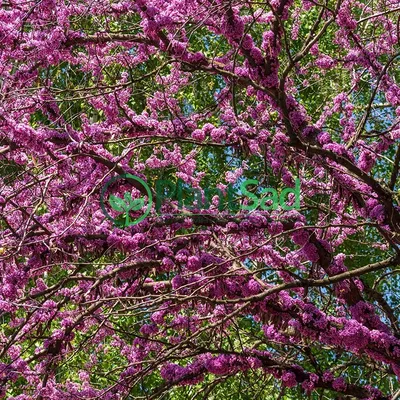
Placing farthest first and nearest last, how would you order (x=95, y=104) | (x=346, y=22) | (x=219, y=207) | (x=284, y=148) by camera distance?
1. (x=219, y=207)
2. (x=95, y=104)
3. (x=284, y=148)
4. (x=346, y=22)

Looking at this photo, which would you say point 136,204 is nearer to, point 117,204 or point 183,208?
point 117,204

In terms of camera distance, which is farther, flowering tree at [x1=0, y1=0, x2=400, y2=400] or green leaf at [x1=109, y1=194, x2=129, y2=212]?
green leaf at [x1=109, y1=194, x2=129, y2=212]

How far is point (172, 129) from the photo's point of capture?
17.8 feet

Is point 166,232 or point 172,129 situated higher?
point 172,129

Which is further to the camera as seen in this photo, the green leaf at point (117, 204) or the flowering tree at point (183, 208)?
the green leaf at point (117, 204)

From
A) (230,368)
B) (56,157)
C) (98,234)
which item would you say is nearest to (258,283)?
(230,368)

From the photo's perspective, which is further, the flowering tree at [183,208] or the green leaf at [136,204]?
the green leaf at [136,204]

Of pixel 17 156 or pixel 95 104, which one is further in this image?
pixel 95 104

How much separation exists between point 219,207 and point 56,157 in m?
1.62

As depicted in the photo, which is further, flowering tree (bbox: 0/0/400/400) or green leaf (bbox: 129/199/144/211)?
green leaf (bbox: 129/199/144/211)

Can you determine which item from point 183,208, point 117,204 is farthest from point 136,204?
point 183,208

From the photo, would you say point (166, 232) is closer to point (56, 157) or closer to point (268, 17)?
point (56, 157)

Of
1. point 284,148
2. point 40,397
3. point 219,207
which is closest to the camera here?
point 284,148

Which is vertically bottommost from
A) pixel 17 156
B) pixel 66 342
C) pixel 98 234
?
pixel 66 342
